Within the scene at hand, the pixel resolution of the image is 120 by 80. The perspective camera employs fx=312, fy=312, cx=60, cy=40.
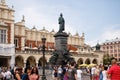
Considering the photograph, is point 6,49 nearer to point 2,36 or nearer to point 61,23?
point 2,36

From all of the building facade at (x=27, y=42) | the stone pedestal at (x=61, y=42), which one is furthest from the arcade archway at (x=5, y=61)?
the stone pedestal at (x=61, y=42)

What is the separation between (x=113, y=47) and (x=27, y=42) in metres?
61.2

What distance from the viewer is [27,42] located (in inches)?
2504

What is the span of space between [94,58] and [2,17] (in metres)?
26.9

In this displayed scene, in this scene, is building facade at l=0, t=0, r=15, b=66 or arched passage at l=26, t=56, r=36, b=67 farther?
arched passage at l=26, t=56, r=36, b=67

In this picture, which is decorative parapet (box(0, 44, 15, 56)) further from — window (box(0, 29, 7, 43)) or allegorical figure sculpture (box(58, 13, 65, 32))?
allegorical figure sculpture (box(58, 13, 65, 32))

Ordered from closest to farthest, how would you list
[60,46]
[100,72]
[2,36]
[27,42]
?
1. [100,72]
2. [60,46]
3. [2,36]
4. [27,42]

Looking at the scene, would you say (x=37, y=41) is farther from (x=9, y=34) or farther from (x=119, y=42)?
(x=119, y=42)

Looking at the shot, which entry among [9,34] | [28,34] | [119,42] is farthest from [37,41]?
[119,42]

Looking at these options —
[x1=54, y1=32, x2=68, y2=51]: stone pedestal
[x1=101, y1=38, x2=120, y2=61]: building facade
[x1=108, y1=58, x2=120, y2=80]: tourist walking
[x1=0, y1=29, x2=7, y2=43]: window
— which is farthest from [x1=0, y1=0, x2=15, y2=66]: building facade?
[x1=101, y1=38, x2=120, y2=61]: building facade

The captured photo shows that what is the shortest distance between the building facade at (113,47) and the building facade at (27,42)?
130ft

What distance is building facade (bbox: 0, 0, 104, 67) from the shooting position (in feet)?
169

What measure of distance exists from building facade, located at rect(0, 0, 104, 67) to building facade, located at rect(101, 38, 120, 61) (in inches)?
1564

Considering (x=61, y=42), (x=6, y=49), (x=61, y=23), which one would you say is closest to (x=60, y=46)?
(x=61, y=42)
